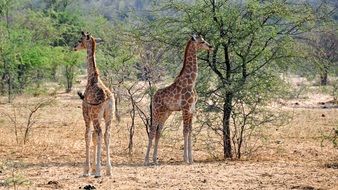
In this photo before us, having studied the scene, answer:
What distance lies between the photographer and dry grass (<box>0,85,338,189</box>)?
967cm

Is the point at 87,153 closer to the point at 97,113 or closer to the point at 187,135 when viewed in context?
the point at 97,113

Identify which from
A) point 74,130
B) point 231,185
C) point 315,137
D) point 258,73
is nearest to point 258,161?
point 258,73

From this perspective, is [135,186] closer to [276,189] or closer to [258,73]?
[276,189]

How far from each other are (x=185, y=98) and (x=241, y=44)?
1.94 m

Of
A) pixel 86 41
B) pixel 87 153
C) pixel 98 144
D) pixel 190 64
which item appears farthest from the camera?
pixel 190 64

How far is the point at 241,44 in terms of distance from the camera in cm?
1326

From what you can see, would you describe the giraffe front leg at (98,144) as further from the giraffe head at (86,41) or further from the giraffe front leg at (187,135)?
the giraffe front leg at (187,135)

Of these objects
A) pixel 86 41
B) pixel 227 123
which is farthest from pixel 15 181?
pixel 227 123

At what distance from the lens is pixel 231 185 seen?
9.52 meters

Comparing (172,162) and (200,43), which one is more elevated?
(200,43)

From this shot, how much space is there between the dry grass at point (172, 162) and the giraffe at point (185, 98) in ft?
1.96

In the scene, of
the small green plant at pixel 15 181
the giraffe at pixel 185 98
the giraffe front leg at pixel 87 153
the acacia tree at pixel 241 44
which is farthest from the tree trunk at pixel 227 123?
the small green plant at pixel 15 181

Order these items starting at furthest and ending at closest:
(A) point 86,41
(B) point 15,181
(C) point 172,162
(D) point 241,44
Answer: (D) point 241,44 → (C) point 172,162 → (A) point 86,41 → (B) point 15,181

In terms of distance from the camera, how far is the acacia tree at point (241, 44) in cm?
1303
